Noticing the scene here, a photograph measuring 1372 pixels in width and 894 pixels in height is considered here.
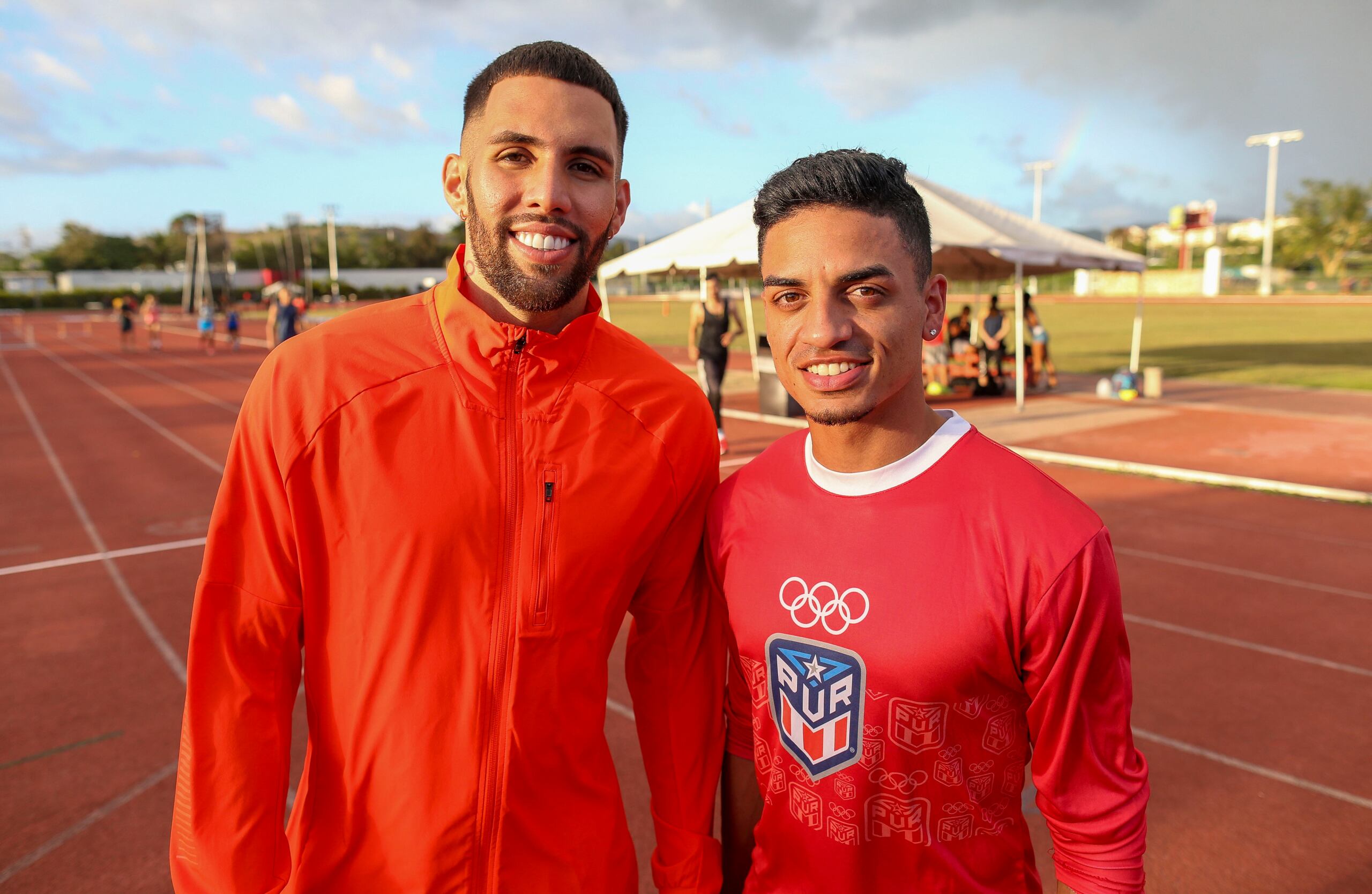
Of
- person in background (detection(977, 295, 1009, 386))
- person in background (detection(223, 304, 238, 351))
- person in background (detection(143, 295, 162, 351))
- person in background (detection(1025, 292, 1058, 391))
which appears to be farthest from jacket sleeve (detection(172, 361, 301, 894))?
person in background (detection(143, 295, 162, 351))

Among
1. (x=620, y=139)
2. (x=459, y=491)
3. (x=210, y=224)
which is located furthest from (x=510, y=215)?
(x=210, y=224)

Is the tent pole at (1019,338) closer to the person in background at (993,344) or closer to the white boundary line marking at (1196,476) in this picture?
the person in background at (993,344)

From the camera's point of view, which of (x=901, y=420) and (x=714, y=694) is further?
(x=714, y=694)

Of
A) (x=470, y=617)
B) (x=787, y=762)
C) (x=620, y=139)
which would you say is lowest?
(x=787, y=762)

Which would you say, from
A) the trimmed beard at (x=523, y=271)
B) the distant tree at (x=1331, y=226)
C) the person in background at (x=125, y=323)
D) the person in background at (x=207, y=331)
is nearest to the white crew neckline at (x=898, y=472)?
the trimmed beard at (x=523, y=271)

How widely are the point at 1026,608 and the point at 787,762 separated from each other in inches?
21.3

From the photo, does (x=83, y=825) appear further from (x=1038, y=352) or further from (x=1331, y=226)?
(x=1331, y=226)

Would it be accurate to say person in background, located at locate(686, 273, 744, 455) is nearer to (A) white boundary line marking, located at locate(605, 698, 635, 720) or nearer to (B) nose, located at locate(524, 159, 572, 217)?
(A) white boundary line marking, located at locate(605, 698, 635, 720)

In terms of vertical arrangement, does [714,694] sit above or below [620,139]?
below

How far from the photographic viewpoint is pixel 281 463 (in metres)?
1.49

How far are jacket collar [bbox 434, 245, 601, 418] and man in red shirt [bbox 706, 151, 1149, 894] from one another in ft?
1.36

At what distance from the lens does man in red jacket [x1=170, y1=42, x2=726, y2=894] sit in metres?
1.49

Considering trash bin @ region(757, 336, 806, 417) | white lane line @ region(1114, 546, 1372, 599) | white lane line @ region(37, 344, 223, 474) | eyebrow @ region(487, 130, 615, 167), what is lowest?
white lane line @ region(1114, 546, 1372, 599)

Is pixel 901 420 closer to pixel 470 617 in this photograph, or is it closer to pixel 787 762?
pixel 787 762
